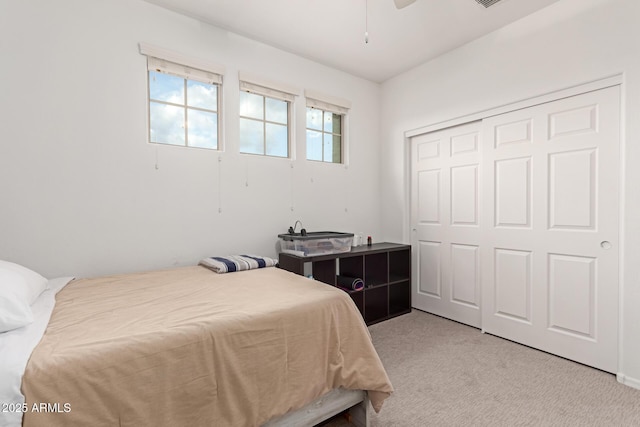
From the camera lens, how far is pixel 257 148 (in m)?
2.95

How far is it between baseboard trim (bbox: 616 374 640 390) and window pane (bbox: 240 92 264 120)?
11.5ft

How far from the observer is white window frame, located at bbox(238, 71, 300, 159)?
2.80 metres

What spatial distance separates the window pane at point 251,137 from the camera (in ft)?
9.36

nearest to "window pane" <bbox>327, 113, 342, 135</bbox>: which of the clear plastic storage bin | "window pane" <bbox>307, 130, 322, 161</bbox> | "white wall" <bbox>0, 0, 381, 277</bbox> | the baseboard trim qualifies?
"window pane" <bbox>307, 130, 322, 161</bbox>

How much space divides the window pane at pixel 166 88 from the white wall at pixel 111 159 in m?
0.12

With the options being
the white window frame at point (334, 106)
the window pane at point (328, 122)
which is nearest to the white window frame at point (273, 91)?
the white window frame at point (334, 106)

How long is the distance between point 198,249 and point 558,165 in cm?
304

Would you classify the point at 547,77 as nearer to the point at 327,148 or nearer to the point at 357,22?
the point at 357,22

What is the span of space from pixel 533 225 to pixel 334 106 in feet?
7.65

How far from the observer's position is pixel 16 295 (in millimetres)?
1202

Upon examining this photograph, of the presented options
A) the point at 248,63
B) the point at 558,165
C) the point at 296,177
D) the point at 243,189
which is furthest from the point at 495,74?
the point at 243,189

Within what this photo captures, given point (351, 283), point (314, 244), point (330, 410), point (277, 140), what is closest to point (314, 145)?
point (277, 140)

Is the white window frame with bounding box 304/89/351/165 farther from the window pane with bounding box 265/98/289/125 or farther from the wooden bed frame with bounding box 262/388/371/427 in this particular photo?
the wooden bed frame with bounding box 262/388/371/427

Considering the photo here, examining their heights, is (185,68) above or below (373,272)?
above
